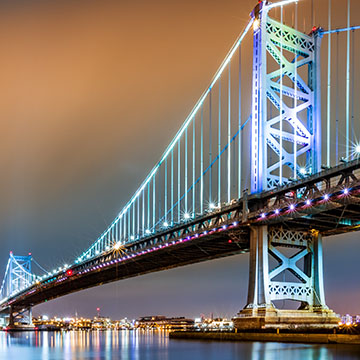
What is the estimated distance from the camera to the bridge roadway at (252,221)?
31978 mm

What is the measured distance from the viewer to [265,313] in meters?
34.1

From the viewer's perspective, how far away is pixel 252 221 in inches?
1478

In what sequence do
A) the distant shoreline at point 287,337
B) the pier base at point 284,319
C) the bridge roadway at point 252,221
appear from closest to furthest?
1. the distant shoreline at point 287,337
2. the bridge roadway at point 252,221
3. the pier base at point 284,319

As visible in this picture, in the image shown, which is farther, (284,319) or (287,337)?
(284,319)

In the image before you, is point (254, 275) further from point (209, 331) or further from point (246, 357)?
point (246, 357)

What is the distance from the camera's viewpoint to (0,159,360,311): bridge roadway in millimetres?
31978

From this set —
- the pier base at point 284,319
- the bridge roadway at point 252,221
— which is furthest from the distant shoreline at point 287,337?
the bridge roadway at point 252,221

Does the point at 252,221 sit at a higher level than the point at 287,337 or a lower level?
higher

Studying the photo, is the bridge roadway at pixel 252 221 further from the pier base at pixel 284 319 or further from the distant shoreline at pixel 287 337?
the distant shoreline at pixel 287 337

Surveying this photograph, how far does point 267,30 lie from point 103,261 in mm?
40776

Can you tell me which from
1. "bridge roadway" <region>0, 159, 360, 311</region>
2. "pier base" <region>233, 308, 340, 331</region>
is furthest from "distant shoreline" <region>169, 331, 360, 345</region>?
"bridge roadway" <region>0, 159, 360, 311</region>

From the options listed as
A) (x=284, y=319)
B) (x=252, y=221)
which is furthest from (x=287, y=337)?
(x=252, y=221)

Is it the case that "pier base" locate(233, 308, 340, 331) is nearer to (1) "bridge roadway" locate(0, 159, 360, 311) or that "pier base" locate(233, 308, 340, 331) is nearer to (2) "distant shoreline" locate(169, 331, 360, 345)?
(2) "distant shoreline" locate(169, 331, 360, 345)

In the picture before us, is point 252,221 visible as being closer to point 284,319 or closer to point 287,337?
point 284,319
